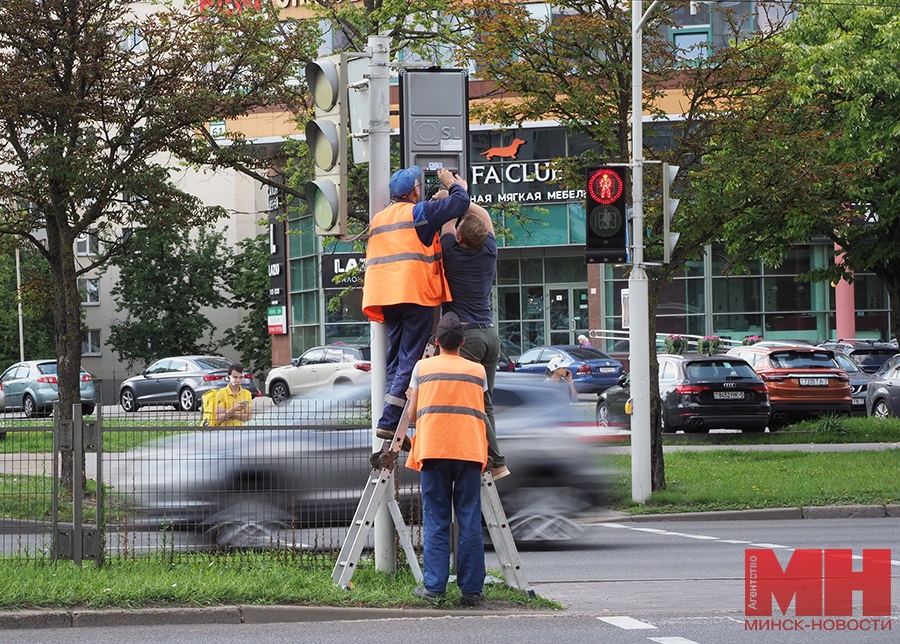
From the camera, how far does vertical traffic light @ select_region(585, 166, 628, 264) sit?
15.3 meters

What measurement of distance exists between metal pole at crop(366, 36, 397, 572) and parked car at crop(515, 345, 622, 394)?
27056 mm

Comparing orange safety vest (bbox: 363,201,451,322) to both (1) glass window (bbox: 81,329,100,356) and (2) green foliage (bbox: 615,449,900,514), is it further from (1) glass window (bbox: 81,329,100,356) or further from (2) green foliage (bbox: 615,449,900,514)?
(1) glass window (bbox: 81,329,100,356)

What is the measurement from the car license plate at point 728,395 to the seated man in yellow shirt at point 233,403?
36.9 feet

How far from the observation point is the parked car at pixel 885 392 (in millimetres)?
26859

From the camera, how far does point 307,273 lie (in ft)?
163

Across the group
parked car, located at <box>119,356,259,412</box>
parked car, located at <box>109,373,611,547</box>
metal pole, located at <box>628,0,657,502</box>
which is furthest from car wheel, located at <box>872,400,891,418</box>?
parked car, located at <box>109,373,611,547</box>

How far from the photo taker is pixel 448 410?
7.72 meters

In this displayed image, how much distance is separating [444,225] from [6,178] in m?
10.5

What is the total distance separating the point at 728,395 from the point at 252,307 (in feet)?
125

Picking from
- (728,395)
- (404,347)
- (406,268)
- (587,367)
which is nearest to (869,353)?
(587,367)

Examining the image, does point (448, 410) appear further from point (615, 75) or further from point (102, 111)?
point (615, 75)

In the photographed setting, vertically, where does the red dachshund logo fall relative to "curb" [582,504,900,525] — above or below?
above

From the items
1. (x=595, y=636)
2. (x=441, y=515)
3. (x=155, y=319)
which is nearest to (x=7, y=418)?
(x=441, y=515)

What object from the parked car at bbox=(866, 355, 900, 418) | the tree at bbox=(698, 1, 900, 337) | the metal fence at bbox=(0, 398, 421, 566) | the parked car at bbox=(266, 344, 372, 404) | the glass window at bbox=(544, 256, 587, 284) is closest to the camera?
the metal fence at bbox=(0, 398, 421, 566)
